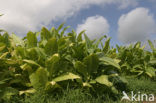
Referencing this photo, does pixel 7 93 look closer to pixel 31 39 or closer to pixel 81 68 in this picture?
pixel 31 39

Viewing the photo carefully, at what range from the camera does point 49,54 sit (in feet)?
9.20

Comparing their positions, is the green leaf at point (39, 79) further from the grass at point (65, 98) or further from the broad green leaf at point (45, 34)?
the broad green leaf at point (45, 34)

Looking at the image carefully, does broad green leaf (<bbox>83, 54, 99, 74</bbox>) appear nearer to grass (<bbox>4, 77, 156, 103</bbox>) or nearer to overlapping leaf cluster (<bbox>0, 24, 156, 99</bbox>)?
overlapping leaf cluster (<bbox>0, 24, 156, 99</bbox>)

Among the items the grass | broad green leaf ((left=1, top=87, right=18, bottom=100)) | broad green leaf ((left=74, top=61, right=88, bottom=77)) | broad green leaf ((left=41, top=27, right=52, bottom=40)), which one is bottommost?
the grass

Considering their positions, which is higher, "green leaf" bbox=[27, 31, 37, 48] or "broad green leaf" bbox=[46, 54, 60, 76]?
"green leaf" bbox=[27, 31, 37, 48]

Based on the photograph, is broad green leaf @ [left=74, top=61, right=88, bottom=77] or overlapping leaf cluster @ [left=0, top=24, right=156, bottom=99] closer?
overlapping leaf cluster @ [left=0, top=24, right=156, bottom=99]

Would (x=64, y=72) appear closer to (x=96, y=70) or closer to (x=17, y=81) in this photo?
(x=96, y=70)

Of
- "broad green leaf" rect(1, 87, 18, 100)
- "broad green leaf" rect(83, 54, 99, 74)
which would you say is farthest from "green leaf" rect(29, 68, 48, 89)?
"broad green leaf" rect(83, 54, 99, 74)

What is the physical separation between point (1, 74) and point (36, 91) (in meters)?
0.59

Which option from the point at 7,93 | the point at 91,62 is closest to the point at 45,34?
Answer: the point at 91,62

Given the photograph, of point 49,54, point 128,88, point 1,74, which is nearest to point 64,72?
point 49,54

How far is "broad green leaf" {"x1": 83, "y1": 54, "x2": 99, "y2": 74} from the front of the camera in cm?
273

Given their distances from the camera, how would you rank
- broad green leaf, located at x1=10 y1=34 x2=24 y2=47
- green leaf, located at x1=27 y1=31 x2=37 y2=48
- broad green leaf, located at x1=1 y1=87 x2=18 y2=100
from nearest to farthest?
broad green leaf, located at x1=1 y1=87 x2=18 y2=100 < green leaf, located at x1=27 y1=31 x2=37 y2=48 < broad green leaf, located at x1=10 y1=34 x2=24 y2=47

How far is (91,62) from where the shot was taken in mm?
2781
